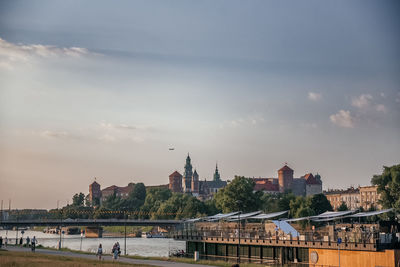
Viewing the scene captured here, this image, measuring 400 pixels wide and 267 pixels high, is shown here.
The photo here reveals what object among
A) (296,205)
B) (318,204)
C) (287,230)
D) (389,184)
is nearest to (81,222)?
(296,205)

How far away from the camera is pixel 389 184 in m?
120

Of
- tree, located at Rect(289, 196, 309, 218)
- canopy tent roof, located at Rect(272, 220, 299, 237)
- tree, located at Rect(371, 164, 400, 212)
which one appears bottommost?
canopy tent roof, located at Rect(272, 220, 299, 237)

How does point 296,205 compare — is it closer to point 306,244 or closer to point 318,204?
point 318,204

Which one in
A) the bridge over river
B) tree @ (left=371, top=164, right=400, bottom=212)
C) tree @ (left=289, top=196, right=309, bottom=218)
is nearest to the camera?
tree @ (left=371, top=164, right=400, bottom=212)

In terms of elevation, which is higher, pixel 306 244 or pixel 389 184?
pixel 389 184

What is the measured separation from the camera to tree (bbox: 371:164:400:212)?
11819 centimetres

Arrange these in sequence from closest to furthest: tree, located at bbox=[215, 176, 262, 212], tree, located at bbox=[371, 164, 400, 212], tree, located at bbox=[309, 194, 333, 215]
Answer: tree, located at bbox=[371, 164, 400, 212], tree, located at bbox=[215, 176, 262, 212], tree, located at bbox=[309, 194, 333, 215]

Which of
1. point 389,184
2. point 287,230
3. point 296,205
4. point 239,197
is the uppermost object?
point 389,184

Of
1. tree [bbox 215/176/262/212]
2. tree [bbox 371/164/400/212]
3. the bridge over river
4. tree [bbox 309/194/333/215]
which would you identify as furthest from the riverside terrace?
the bridge over river

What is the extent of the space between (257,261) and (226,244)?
8.45 m

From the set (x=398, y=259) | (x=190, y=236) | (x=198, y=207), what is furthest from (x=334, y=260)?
(x=198, y=207)

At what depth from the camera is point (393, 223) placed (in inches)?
2456

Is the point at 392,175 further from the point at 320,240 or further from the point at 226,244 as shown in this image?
the point at 320,240

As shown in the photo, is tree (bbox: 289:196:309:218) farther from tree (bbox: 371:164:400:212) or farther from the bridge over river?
the bridge over river
